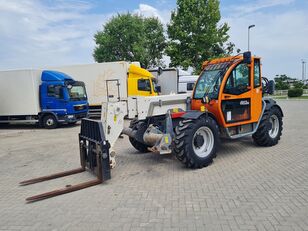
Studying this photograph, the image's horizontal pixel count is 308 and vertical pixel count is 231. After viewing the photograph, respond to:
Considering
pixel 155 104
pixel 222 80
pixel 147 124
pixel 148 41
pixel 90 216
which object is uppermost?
pixel 148 41

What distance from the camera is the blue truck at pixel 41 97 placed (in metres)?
14.8

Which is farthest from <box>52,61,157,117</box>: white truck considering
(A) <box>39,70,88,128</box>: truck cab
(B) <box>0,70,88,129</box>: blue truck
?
(A) <box>39,70,88,128</box>: truck cab

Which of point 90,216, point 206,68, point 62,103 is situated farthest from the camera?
point 62,103

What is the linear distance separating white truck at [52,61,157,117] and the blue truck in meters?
2.17

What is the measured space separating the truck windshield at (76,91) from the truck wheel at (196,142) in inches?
412

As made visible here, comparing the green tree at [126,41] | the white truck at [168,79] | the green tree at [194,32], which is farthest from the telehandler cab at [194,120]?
the green tree at [126,41]

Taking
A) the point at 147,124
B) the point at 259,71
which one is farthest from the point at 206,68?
the point at 147,124

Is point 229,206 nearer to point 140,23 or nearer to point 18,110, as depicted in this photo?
point 18,110

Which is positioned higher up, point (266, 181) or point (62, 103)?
point (62, 103)

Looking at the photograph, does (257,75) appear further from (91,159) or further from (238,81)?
(91,159)

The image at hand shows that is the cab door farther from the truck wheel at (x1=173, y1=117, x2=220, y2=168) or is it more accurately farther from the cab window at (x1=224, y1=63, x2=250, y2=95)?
the truck wheel at (x1=173, y1=117, x2=220, y2=168)

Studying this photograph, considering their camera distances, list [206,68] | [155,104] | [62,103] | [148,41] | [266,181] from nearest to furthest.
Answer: [266,181] < [155,104] < [206,68] < [62,103] < [148,41]

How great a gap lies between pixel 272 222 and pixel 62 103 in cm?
1303

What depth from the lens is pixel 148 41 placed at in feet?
129
